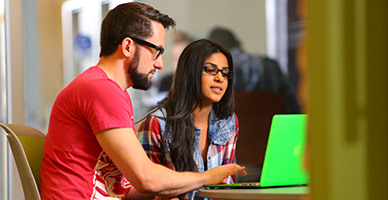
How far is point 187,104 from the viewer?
1.95 m

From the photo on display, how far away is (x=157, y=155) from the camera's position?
74.0 inches

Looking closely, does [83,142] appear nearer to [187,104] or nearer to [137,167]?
[137,167]

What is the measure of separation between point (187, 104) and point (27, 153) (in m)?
0.77

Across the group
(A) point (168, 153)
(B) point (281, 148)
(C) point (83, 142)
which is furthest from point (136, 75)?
(B) point (281, 148)

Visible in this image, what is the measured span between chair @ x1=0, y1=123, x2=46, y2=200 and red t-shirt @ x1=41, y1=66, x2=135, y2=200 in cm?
3

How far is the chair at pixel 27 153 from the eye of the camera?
124cm

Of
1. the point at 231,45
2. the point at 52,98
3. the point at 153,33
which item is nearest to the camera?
the point at 153,33

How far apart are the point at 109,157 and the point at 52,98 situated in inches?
85.2

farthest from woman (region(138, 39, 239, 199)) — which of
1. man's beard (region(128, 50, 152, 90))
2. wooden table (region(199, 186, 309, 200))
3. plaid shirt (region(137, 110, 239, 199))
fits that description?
wooden table (region(199, 186, 309, 200))

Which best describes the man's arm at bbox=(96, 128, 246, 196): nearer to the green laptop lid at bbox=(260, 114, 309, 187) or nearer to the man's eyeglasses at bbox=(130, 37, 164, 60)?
the green laptop lid at bbox=(260, 114, 309, 187)

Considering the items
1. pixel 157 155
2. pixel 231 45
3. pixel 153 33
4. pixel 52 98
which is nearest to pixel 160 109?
pixel 157 155

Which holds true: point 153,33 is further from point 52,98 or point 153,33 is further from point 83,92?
point 52,98

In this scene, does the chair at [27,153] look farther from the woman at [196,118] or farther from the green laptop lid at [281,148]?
the green laptop lid at [281,148]

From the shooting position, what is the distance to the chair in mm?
1241
